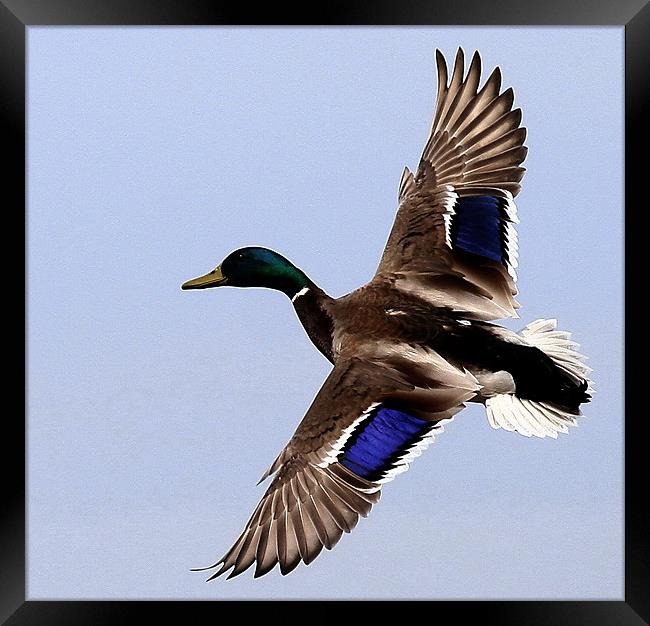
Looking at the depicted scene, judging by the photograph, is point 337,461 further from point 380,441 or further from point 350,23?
point 350,23

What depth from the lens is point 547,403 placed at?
3.95 meters

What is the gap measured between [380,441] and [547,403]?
825 mm

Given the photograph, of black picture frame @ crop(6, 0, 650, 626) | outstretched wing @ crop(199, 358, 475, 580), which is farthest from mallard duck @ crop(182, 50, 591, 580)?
black picture frame @ crop(6, 0, 650, 626)

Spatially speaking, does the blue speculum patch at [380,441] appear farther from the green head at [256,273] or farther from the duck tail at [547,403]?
the green head at [256,273]

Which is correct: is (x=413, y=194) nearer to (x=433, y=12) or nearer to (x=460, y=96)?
(x=460, y=96)

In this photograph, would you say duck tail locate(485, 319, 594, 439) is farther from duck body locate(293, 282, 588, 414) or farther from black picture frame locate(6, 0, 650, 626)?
black picture frame locate(6, 0, 650, 626)

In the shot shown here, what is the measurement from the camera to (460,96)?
4.38m

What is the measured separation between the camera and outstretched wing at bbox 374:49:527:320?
4.06m

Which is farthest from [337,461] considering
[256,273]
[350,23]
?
[350,23]

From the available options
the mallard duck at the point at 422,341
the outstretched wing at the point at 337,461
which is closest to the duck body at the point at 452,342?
the mallard duck at the point at 422,341
